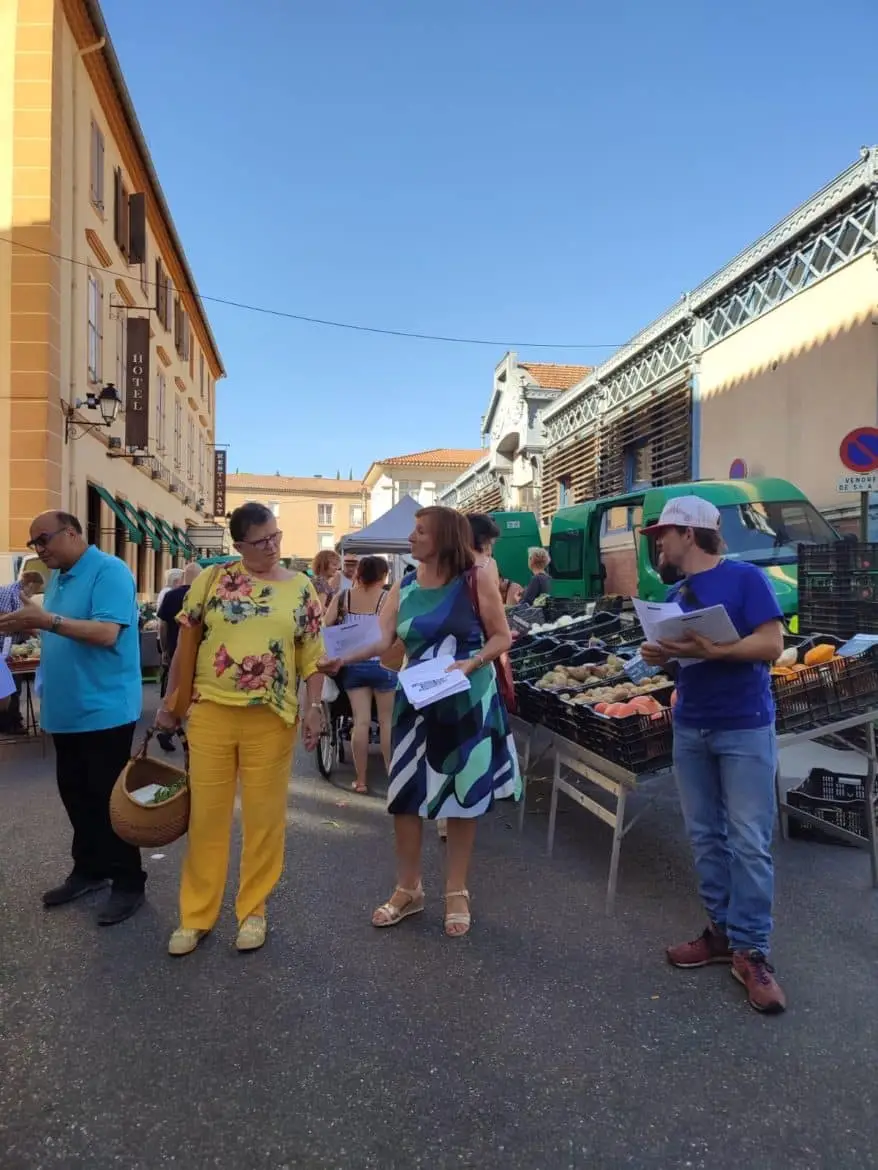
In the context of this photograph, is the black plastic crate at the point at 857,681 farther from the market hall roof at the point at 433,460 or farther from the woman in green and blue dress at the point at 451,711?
the market hall roof at the point at 433,460

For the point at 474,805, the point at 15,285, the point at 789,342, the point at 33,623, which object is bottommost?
the point at 474,805

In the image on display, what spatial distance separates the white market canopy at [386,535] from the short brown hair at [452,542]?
1156cm

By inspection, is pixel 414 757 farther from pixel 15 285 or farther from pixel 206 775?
pixel 15 285

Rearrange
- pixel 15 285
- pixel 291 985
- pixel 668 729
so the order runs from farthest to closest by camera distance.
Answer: pixel 15 285, pixel 668 729, pixel 291 985

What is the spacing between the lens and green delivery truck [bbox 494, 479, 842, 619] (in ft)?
30.3

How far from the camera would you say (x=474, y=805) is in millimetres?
3715

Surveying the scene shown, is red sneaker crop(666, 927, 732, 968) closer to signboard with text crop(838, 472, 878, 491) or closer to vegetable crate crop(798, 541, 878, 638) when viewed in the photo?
vegetable crate crop(798, 541, 878, 638)

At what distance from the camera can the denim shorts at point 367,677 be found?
20.9ft

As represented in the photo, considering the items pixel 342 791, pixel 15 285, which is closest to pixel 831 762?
pixel 342 791

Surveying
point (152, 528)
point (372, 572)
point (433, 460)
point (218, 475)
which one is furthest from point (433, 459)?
point (372, 572)

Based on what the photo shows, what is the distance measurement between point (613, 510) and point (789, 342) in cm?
362

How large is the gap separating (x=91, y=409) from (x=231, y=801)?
14.5 meters

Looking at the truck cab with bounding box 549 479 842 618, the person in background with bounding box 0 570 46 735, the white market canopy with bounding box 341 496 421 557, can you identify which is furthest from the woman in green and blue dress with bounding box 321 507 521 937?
the white market canopy with bounding box 341 496 421 557

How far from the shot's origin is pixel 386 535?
15.6 m
